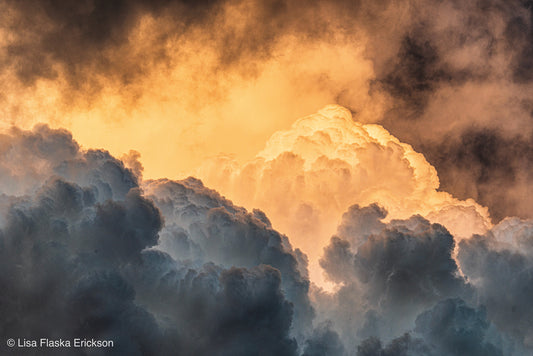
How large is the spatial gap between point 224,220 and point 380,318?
16110 millimetres

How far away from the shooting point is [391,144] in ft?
282

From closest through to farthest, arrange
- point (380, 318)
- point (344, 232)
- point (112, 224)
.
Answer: point (112, 224)
point (380, 318)
point (344, 232)

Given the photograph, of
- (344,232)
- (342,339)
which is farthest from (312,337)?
(344,232)

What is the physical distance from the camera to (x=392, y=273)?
5759 cm

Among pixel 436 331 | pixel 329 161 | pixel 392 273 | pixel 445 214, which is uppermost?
pixel 329 161

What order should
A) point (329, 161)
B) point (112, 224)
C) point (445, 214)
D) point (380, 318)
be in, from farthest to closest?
A: point (329, 161) → point (445, 214) → point (380, 318) → point (112, 224)

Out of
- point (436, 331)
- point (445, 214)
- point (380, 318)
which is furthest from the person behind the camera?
point (445, 214)

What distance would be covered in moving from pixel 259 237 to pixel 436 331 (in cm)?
1637

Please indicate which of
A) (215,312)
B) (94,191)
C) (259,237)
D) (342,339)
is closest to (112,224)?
(94,191)

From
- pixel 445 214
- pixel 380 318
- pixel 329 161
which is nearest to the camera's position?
pixel 380 318

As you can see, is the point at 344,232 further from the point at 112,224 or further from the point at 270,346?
the point at 112,224

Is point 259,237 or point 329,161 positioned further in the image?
point 329,161

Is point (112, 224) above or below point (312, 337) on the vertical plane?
above

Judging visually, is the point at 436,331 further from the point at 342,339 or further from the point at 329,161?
the point at 329,161
